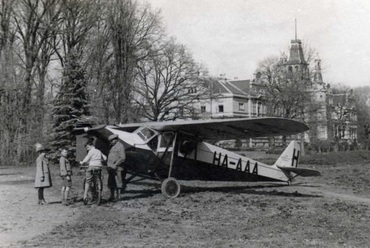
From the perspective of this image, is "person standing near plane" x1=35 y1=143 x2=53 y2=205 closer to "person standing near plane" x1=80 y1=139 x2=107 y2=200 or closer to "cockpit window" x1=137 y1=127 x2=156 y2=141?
"person standing near plane" x1=80 y1=139 x2=107 y2=200

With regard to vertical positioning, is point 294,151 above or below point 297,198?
above

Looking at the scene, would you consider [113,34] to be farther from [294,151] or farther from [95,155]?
[95,155]

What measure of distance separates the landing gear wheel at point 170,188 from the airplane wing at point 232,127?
1474 mm

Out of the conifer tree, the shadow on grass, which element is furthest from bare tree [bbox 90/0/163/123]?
the shadow on grass

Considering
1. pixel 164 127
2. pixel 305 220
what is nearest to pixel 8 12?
pixel 164 127

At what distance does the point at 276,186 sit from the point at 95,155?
7814mm

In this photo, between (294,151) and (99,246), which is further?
(294,151)

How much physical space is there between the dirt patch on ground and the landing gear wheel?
31 centimetres

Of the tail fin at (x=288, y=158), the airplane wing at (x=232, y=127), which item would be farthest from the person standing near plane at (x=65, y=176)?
the tail fin at (x=288, y=158)

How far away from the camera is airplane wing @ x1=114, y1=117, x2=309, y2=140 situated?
1317cm

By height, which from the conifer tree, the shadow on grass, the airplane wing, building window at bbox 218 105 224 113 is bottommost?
the shadow on grass

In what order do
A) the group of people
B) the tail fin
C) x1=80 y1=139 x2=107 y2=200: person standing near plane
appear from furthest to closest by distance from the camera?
the tail fin → the group of people → x1=80 y1=139 x2=107 y2=200: person standing near plane

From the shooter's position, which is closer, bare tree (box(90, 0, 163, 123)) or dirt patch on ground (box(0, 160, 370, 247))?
dirt patch on ground (box(0, 160, 370, 247))

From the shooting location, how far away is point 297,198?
13578mm
